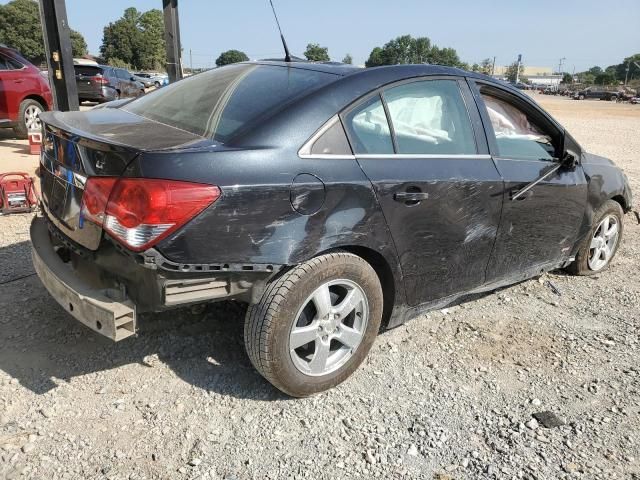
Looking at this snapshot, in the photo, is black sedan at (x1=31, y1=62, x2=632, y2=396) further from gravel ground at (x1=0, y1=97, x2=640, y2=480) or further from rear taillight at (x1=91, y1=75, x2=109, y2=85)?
rear taillight at (x1=91, y1=75, x2=109, y2=85)

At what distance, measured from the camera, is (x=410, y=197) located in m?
2.90

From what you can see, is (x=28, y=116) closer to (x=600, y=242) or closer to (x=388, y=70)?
(x=388, y=70)

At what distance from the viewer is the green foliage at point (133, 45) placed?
319 feet

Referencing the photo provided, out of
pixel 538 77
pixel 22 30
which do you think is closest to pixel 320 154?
pixel 22 30

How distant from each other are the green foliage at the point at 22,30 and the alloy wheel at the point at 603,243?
93344mm

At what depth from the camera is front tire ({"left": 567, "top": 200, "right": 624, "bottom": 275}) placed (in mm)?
4539

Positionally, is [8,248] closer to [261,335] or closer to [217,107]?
[217,107]

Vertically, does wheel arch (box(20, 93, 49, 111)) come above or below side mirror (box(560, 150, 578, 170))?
above

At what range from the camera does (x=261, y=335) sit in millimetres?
2588

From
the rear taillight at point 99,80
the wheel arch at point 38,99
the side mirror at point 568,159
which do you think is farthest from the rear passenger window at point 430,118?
the rear taillight at point 99,80

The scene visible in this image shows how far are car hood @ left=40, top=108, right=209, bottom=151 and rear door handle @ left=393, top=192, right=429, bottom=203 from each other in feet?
3.28

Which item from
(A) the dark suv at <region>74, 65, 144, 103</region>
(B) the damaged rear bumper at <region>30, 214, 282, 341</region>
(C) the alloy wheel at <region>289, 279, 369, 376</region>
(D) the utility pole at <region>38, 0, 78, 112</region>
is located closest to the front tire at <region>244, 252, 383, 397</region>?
(C) the alloy wheel at <region>289, 279, 369, 376</region>

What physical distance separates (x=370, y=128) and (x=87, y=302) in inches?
63.5

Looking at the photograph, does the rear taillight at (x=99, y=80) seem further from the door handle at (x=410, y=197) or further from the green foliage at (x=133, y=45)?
the green foliage at (x=133, y=45)
